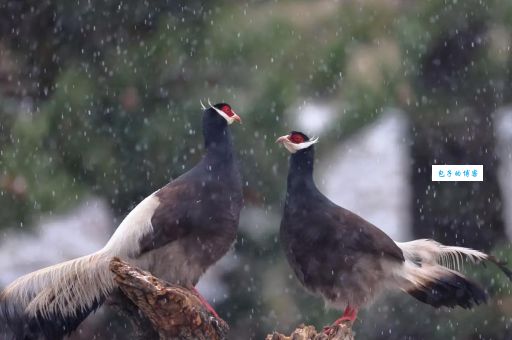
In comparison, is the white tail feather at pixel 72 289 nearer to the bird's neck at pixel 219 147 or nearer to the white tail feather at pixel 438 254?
the bird's neck at pixel 219 147

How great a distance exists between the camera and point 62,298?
282cm

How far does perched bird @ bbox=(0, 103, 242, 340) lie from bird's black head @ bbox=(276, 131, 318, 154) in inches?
8.7

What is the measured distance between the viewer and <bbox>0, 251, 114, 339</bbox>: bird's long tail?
9.26ft

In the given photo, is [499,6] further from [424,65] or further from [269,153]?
[269,153]

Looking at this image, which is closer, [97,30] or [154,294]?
[154,294]

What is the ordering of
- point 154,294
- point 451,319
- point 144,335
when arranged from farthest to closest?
point 451,319
point 144,335
point 154,294

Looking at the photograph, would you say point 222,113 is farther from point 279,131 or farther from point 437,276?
point 437,276

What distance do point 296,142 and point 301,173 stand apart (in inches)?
4.4

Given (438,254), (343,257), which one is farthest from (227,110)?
(438,254)

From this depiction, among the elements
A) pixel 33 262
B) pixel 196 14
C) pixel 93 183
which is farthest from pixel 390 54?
pixel 33 262

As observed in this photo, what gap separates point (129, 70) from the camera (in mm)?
3453

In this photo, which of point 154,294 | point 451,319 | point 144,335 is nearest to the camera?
point 154,294

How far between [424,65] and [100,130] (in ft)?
4.13

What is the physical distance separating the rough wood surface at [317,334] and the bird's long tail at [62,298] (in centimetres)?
57
